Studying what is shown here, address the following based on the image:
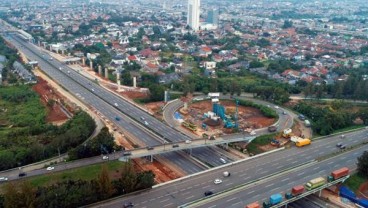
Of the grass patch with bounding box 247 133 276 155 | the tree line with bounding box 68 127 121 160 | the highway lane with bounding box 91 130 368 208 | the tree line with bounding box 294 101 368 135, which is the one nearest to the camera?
the highway lane with bounding box 91 130 368 208

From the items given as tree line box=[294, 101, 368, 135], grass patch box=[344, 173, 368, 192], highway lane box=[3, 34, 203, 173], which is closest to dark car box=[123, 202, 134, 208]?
highway lane box=[3, 34, 203, 173]

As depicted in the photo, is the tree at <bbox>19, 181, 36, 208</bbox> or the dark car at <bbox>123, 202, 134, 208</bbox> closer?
the tree at <bbox>19, 181, 36, 208</bbox>

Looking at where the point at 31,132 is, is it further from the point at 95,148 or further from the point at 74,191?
the point at 74,191

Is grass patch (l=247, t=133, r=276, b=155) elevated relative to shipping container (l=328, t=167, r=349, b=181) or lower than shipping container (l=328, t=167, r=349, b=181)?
lower

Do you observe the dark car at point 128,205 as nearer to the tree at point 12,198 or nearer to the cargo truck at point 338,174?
the tree at point 12,198

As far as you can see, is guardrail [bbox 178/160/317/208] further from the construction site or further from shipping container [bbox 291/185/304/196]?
the construction site

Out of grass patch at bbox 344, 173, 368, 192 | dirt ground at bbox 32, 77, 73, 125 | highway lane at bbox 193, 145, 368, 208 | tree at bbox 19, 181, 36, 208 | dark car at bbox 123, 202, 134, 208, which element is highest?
tree at bbox 19, 181, 36, 208
